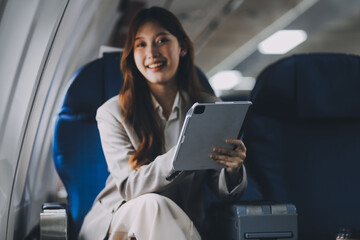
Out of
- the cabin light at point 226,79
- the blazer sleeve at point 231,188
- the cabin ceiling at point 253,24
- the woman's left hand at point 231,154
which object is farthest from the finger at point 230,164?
the cabin light at point 226,79

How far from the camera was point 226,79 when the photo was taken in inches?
Answer: 660

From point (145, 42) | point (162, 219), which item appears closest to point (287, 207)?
point (162, 219)

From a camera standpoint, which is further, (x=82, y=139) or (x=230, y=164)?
(x=82, y=139)

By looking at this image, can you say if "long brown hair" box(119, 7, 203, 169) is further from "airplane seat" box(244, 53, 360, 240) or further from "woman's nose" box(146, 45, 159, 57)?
"airplane seat" box(244, 53, 360, 240)

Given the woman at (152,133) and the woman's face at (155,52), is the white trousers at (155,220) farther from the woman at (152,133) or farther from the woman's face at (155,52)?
the woman's face at (155,52)

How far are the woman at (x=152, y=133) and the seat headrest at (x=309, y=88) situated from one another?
268 millimetres

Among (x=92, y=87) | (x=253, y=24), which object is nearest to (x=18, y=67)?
(x=92, y=87)

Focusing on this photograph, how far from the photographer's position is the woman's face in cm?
246

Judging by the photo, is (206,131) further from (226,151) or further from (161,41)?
(161,41)

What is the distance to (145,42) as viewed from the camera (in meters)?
2.48

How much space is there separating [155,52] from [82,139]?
0.57m

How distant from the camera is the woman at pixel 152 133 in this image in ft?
7.35

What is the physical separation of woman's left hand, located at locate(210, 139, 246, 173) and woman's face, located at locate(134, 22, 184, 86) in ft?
1.54

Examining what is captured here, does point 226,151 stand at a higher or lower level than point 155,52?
lower
